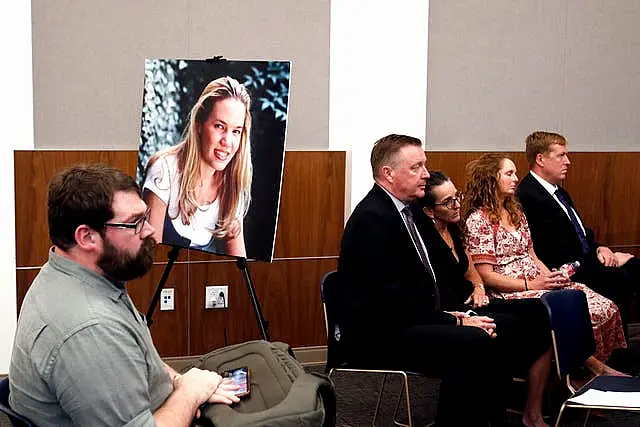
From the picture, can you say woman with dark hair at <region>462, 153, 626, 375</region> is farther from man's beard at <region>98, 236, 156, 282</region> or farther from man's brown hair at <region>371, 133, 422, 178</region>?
man's beard at <region>98, 236, 156, 282</region>

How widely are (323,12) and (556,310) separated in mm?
2726

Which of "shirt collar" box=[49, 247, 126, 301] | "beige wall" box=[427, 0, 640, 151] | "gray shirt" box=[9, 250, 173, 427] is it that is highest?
"beige wall" box=[427, 0, 640, 151]

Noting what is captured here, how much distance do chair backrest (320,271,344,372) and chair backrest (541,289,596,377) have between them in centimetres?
92

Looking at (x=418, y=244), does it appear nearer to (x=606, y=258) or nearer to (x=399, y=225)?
(x=399, y=225)

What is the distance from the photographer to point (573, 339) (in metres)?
3.81

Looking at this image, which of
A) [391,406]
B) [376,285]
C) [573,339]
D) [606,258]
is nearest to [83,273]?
[376,285]

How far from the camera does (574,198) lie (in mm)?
6465

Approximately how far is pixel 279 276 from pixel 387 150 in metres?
1.64

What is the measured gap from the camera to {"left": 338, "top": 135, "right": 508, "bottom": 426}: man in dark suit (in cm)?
389

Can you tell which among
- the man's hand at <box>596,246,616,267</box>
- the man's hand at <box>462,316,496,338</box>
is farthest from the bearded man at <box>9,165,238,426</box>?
the man's hand at <box>596,246,616,267</box>

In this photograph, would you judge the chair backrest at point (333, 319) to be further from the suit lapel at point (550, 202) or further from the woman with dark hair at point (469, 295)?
the suit lapel at point (550, 202)

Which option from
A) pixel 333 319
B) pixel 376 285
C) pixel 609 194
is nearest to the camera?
pixel 376 285

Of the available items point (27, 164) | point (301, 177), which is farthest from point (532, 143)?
point (27, 164)

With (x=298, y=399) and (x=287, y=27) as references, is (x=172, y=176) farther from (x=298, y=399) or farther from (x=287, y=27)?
(x=298, y=399)
